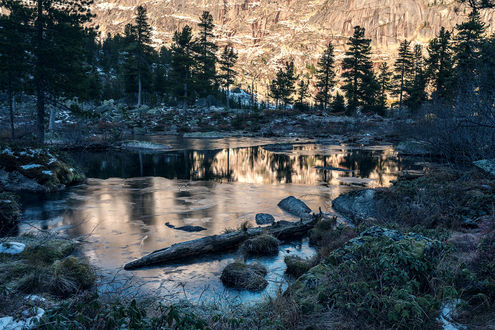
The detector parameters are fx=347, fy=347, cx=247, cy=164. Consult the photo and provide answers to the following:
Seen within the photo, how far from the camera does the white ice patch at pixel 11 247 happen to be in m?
8.24

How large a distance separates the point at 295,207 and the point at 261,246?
4.67 metres

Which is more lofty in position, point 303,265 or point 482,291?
point 482,291

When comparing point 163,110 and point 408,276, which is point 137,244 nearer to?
point 408,276

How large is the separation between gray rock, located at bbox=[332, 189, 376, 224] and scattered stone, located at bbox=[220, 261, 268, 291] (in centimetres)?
568

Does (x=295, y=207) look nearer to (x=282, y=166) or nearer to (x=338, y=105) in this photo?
(x=282, y=166)

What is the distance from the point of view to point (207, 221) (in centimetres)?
1304

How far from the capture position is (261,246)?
32.6ft

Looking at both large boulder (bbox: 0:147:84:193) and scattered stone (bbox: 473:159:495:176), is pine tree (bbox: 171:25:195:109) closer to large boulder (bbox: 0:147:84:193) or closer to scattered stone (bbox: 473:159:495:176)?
large boulder (bbox: 0:147:84:193)

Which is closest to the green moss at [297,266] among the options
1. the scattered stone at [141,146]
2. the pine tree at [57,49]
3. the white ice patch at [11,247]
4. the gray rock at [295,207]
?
the gray rock at [295,207]

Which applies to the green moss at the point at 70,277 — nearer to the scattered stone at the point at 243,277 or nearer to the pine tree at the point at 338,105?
the scattered stone at the point at 243,277

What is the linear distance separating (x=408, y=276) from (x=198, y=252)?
5833 millimetres

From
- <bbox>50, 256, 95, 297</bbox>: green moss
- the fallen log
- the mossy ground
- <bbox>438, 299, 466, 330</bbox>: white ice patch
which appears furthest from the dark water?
<bbox>438, 299, 466, 330</bbox>: white ice patch

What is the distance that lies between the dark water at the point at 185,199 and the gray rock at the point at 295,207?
0.41m

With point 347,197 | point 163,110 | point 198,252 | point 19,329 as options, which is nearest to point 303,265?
point 198,252
